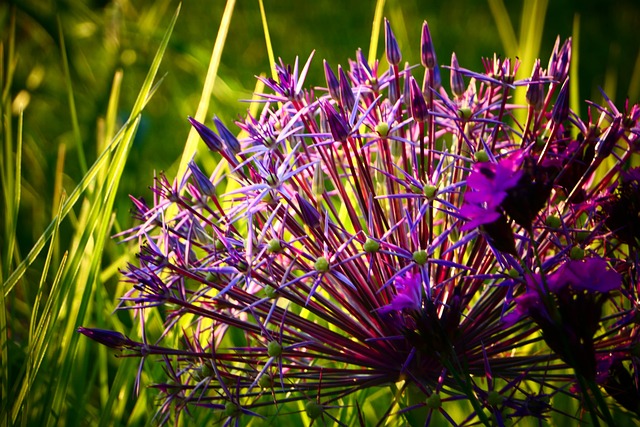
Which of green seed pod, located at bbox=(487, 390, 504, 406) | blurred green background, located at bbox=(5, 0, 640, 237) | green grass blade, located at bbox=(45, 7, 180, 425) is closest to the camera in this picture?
green seed pod, located at bbox=(487, 390, 504, 406)

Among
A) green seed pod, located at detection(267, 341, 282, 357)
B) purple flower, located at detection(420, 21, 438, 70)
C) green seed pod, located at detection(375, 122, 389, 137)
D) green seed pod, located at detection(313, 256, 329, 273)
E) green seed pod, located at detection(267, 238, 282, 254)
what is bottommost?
green seed pod, located at detection(267, 341, 282, 357)

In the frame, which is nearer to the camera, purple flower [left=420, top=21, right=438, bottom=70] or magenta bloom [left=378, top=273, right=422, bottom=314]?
magenta bloom [left=378, top=273, right=422, bottom=314]

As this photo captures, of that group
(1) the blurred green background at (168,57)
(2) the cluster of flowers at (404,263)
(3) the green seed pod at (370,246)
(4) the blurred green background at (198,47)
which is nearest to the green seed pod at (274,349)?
(2) the cluster of flowers at (404,263)

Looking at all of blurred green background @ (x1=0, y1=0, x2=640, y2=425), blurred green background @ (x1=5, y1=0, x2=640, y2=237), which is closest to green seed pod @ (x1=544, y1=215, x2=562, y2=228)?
blurred green background @ (x1=0, y1=0, x2=640, y2=425)

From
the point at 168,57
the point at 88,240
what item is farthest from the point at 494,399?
the point at 168,57

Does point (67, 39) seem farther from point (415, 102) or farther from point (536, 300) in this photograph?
point (536, 300)

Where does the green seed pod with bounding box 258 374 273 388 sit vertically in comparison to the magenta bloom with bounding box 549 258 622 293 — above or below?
below

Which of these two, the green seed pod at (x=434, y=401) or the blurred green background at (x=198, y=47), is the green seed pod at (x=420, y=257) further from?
the blurred green background at (x=198, y=47)

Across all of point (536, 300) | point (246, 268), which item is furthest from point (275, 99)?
point (536, 300)

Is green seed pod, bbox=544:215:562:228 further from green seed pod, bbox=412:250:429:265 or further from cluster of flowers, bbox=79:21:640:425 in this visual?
green seed pod, bbox=412:250:429:265
